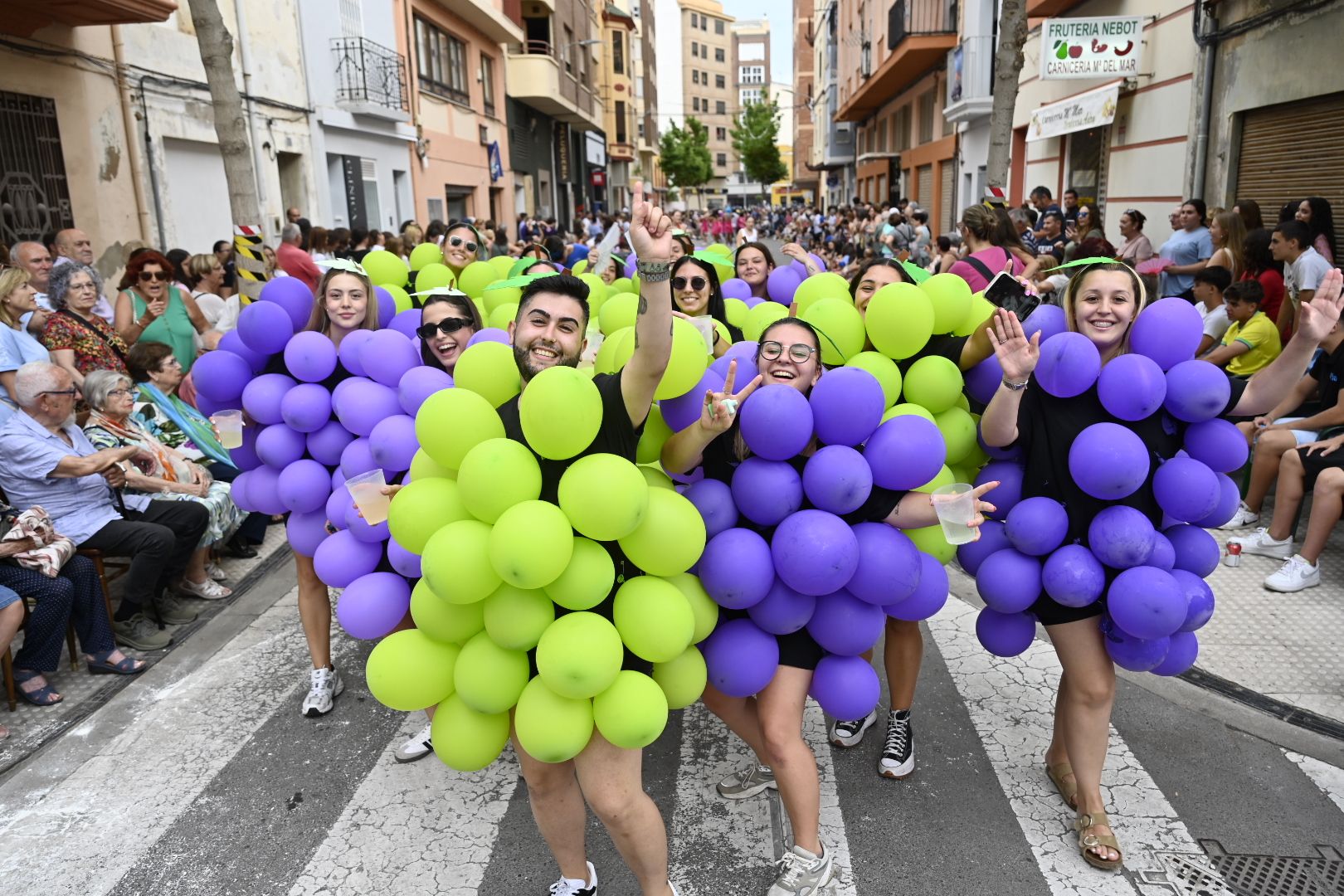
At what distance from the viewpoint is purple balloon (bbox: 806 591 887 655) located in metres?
2.74

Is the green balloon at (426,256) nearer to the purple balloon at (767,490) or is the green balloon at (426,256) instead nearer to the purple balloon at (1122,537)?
the purple balloon at (767,490)

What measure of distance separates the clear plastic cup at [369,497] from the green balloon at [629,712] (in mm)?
1040

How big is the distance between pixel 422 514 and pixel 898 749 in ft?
6.94

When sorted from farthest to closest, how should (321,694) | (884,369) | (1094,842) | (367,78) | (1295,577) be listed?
(367,78)
(1295,577)
(321,694)
(884,369)
(1094,842)

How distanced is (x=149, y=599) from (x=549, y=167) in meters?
31.8

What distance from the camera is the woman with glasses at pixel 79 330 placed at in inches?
231

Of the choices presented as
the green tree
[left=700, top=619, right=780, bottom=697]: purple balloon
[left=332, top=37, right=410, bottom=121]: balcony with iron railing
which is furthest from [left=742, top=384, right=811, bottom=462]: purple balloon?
the green tree

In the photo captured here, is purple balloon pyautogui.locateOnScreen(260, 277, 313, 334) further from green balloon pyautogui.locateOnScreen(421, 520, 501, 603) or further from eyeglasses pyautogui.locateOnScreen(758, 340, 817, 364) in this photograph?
eyeglasses pyautogui.locateOnScreen(758, 340, 817, 364)

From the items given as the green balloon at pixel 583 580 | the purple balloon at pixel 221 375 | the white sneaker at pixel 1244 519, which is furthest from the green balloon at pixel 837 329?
the white sneaker at pixel 1244 519

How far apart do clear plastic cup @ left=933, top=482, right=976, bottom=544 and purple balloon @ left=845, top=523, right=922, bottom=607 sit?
0.45ft

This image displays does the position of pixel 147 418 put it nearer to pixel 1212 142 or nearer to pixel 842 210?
pixel 1212 142

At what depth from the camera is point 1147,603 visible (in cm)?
271

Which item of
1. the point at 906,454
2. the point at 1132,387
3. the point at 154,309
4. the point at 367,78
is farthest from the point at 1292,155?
the point at 367,78

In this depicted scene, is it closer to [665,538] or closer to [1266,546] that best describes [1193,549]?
[665,538]
